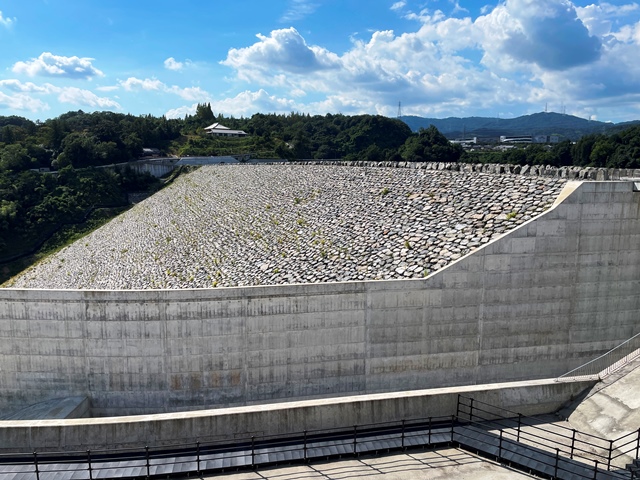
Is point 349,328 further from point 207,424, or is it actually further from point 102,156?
point 102,156

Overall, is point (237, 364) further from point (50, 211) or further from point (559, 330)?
point (50, 211)

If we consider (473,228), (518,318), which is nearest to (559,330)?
(518,318)

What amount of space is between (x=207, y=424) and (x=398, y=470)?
3467mm

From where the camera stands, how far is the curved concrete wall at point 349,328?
11906 mm

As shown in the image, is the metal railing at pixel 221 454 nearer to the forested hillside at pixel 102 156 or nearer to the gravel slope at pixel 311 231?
the gravel slope at pixel 311 231

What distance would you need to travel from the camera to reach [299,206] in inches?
906

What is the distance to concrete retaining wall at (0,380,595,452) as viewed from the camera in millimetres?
8148

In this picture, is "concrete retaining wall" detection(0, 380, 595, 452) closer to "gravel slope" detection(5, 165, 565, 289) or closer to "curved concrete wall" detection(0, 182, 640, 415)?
"curved concrete wall" detection(0, 182, 640, 415)

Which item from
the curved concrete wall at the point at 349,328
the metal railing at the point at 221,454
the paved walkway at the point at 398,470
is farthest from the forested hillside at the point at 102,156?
the paved walkway at the point at 398,470

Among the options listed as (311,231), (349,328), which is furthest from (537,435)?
(311,231)

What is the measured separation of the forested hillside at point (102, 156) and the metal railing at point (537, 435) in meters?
36.5

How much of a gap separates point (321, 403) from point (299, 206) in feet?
50.2

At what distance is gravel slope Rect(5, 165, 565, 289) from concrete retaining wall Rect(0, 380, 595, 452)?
217 inches

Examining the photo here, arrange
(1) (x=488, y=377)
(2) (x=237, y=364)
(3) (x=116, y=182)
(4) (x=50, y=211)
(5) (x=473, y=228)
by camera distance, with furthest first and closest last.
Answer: (3) (x=116, y=182)
(4) (x=50, y=211)
(5) (x=473, y=228)
(1) (x=488, y=377)
(2) (x=237, y=364)
